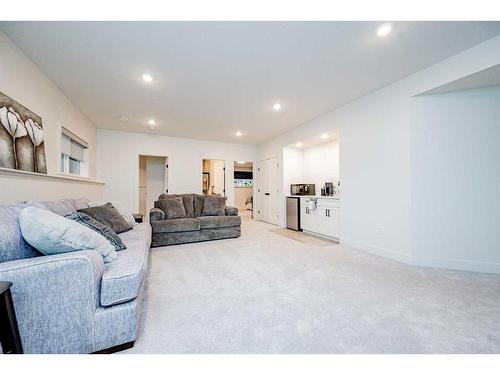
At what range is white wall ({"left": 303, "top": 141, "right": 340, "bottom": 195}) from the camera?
15.0ft

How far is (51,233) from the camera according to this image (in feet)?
3.89

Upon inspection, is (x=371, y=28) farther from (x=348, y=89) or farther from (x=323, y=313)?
(x=323, y=313)

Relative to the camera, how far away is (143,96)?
321 cm

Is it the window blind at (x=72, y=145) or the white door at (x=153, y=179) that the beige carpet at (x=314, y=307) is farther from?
the white door at (x=153, y=179)

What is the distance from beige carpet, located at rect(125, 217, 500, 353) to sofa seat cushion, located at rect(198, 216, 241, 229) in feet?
3.45

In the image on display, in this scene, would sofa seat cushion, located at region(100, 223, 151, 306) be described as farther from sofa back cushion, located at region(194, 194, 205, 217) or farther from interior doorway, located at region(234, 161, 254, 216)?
interior doorway, located at region(234, 161, 254, 216)

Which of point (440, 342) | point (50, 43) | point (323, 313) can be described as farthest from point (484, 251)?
point (50, 43)

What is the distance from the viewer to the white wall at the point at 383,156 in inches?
91.4

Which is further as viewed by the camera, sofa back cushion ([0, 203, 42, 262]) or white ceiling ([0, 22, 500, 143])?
white ceiling ([0, 22, 500, 143])

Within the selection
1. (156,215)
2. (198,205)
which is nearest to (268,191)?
(198,205)

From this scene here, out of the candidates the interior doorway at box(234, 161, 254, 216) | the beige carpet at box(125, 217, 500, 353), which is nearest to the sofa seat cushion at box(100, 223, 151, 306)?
the beige carpet at box(125, 217, 500, 353)
